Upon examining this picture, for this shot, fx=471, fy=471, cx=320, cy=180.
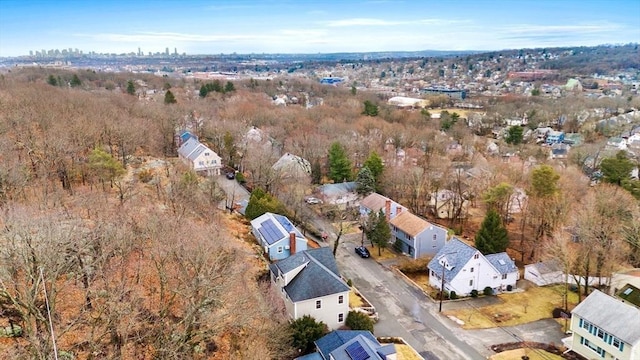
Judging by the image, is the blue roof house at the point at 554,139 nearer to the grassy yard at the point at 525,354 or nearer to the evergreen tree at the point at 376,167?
the evergreen tree at the point at 376,167

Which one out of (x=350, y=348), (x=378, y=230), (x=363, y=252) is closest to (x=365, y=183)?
(x=378, y=230)

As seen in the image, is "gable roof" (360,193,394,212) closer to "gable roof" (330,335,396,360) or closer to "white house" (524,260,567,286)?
"white house" (524,260,567,286)

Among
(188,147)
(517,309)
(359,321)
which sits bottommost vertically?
(517,309)

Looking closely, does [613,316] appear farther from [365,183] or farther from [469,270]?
[365,183]

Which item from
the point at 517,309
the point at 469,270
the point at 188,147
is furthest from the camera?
the point at 188,147

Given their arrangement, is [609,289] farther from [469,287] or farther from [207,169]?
[207,169]

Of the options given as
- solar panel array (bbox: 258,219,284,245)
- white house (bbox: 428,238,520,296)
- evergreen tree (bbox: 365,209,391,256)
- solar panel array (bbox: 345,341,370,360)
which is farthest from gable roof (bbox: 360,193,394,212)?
solar panel array (bbox: 345,341,370,360)
